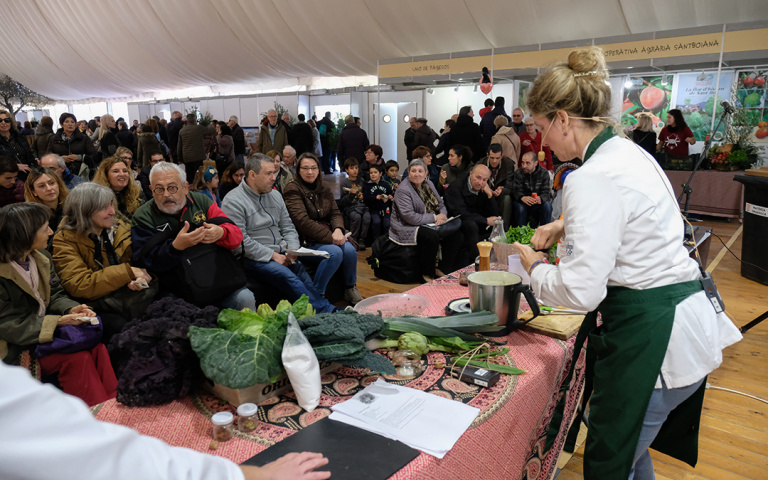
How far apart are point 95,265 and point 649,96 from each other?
9166 millimetres

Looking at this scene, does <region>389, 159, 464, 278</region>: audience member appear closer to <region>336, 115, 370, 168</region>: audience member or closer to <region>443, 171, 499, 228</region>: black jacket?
<region>443, 171, 499, 228</region>: black jacket

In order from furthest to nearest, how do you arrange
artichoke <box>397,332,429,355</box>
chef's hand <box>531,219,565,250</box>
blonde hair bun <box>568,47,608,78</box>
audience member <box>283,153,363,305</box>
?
1. audience member <box>283,153,363,305</box>
2. chef's hand <box>531,219,565,250</box>
3. artichoke <box>397,332,429,355</box>
4. blonde hair bun <box>568,47,608,78</box>

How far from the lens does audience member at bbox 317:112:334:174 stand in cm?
1273

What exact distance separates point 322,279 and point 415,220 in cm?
121

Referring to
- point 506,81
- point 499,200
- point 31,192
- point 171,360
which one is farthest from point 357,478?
point 506,81

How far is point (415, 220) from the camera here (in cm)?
472

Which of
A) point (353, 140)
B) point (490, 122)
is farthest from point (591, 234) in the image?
point (353, 140)

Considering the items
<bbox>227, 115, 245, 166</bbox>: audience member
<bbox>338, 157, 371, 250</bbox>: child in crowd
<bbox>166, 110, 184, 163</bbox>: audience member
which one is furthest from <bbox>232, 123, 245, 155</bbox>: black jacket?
<bbox>338, 157, 371, 250</bbox>: child in crowd

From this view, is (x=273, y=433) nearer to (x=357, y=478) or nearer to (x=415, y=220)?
(x=357, y=478)

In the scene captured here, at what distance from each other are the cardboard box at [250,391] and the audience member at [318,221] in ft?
8.58

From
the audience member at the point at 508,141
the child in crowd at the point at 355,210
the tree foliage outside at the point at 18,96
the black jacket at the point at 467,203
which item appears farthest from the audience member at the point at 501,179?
the tree foliage outside at the point at 18,96

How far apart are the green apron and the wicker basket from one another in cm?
97

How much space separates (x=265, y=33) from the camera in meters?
14.7

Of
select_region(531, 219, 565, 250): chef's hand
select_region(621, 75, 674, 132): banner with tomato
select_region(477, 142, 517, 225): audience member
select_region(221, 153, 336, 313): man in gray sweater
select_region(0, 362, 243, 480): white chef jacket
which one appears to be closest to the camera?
select_region(0, 362, 243, 480): white chef jacket
